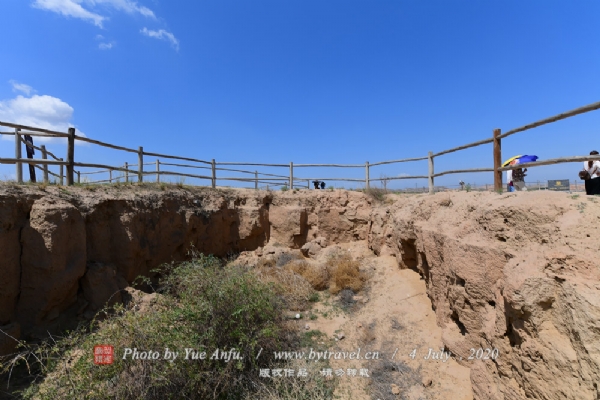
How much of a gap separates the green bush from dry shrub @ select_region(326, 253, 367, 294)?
2790mm

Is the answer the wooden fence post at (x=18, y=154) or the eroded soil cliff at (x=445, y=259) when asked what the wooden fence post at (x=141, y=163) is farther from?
the wooden fence post at (x=18, y=154)

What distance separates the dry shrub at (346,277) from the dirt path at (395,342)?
267mm

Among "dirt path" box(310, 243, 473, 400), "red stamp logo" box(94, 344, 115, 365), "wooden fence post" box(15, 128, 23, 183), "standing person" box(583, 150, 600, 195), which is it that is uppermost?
"wooden fence post" box(15, 128, 23, 183)

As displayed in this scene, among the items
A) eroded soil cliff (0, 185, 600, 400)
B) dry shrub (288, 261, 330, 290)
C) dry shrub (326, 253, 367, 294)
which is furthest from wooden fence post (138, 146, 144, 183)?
dry shrub (326, 253, 367, 294)

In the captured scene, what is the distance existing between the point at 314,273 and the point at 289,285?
821mm

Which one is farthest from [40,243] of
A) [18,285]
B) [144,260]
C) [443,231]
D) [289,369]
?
[443,231]

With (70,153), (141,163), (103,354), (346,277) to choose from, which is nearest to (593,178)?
(346,277)

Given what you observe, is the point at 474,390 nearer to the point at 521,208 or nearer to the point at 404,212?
the point at 521,208

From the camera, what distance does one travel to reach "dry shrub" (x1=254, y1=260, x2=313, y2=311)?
6.65 m

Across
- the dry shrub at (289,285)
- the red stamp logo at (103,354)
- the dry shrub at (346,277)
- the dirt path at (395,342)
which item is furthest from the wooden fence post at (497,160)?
the red stamp logo at (103,354)

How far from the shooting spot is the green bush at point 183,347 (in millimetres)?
3312

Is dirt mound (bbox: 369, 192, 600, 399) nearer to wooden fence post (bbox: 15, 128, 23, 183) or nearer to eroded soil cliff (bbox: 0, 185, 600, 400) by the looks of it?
eroded soil cliff (bbox: 0, 185, 600, 400)

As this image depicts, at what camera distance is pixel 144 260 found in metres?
7.14

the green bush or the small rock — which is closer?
the green bush
